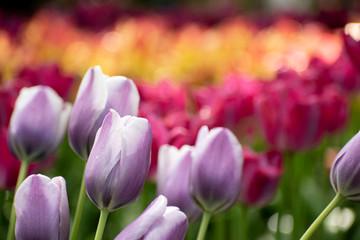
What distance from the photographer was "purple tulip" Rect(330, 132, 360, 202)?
49 cm

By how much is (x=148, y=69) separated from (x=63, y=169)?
0.64m

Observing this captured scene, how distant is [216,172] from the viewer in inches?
21.2

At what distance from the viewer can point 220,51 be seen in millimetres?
2275

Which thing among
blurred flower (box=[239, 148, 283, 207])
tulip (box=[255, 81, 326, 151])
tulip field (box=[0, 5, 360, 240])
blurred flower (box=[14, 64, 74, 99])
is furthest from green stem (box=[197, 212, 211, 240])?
blurred flower (box=[14, 64, 74, 99])

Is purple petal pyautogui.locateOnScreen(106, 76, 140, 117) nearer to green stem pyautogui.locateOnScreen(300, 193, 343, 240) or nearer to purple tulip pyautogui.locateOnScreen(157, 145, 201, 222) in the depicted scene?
purple tulip pyautogui.locateOnScreen(157, 145, 201, 222)

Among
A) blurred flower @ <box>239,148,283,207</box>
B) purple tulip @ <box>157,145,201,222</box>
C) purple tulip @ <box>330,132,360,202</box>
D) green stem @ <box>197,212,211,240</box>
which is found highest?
purple tulip @ <box>330,132,360,202</box>

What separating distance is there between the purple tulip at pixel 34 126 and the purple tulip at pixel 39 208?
16 cm

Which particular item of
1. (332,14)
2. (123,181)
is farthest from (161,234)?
(332,14)

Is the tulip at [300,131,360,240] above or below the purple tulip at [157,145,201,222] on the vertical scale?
above

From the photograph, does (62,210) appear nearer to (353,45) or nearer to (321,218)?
(321,218)

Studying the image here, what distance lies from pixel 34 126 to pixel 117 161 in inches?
7.5

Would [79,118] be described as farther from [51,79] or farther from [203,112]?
[51,79]

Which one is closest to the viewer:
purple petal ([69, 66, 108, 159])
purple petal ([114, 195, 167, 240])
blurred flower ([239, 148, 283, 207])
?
purple petal ([114, 195, 167, 240])

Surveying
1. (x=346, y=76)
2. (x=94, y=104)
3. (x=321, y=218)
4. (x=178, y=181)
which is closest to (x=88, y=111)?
(x=94, y=104)
